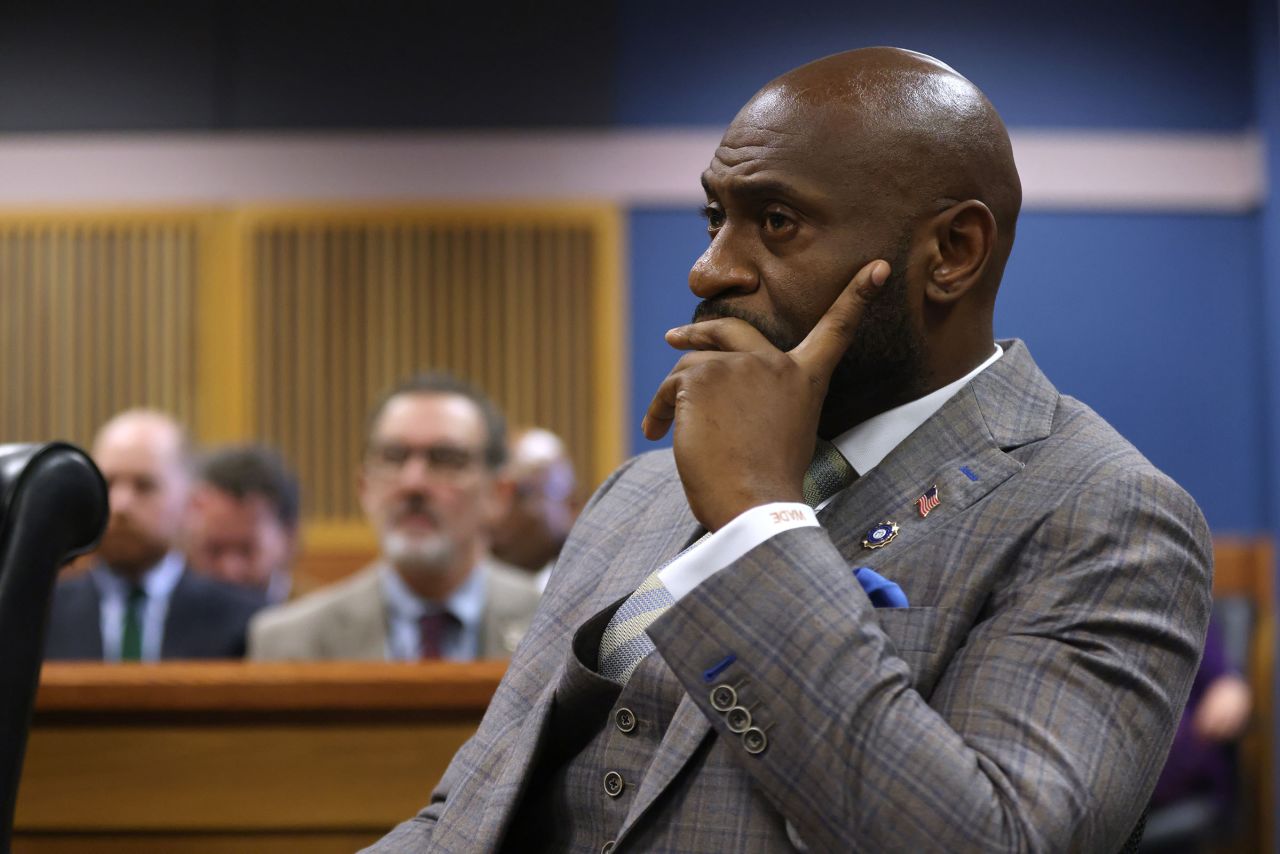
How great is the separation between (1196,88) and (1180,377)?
1.11 m

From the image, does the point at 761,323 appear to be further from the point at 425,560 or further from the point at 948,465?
the point at 425,560

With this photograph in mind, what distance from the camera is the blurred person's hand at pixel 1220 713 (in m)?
3.82

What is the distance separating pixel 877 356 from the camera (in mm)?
1240

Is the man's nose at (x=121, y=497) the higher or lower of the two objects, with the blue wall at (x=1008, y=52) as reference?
lower

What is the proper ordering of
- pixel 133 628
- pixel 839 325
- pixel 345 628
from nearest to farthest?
pixel 839 325, pixel 345 628, pixel 133 628

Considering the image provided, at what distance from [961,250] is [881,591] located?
32 centimetres

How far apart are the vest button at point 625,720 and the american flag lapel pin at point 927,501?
0.29 metres

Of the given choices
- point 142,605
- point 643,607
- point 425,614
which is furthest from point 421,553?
point 643,607

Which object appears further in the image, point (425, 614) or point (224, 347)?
point (224, 347)

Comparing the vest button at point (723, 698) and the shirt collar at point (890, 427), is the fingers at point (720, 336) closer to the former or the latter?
the shirt collar at point (890, 427)

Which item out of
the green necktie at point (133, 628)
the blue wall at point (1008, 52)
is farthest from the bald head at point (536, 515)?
the blue wall at point (1008, 52)

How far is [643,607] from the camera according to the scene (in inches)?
49.9

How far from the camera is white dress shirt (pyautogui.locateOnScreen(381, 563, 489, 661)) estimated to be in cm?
303

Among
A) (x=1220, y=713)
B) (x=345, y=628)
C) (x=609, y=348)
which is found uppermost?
(x=609, y=348)
